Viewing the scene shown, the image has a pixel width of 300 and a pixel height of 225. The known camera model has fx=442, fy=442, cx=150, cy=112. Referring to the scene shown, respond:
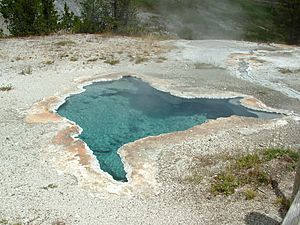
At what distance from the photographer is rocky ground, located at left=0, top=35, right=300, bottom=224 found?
930 centimetres

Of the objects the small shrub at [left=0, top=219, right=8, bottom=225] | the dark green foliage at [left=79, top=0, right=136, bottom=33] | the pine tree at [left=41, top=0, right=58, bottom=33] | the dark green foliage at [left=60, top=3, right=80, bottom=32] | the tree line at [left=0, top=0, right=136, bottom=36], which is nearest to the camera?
the small shrub at [left=0, top=219, right=8, bottom=225]

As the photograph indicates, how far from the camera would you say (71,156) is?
38.0ft

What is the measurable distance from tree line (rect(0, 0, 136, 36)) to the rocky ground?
217 inches

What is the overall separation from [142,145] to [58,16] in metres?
20.3

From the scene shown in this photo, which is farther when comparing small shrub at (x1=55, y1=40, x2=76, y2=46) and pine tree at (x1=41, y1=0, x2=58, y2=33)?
pine tree at (x1=41, y1=0, x2=58, y2=33)

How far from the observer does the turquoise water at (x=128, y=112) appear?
45.0 ft

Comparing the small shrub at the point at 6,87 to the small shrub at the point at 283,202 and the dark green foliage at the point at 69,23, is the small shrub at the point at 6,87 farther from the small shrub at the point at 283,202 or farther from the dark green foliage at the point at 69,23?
the dark green foliage at the point at 69,23

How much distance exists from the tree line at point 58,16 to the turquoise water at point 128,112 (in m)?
11.9

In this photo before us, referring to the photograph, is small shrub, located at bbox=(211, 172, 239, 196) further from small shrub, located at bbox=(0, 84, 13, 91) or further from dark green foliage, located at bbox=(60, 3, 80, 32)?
dark green foliage, located at bbox=(60, 3, 80, 32)

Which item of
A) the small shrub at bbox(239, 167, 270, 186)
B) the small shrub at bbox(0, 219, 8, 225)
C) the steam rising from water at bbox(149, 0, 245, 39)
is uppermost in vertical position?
the small shrub at bbox(239, 167, 270, 186)

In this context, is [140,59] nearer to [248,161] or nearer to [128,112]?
[128,112]

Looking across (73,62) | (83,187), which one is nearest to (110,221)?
(83,187)

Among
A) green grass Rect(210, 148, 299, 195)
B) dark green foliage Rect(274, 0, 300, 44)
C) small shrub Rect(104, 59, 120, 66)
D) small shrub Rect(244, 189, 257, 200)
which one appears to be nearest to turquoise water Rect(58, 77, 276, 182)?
small shrub Rect(104, 59, 120, 66)

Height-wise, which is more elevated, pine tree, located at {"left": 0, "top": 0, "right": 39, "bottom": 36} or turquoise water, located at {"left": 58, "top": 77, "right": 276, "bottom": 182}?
pine tree, located at {"left": 0, "top": 0, "right": 39, "bottom": 36}
